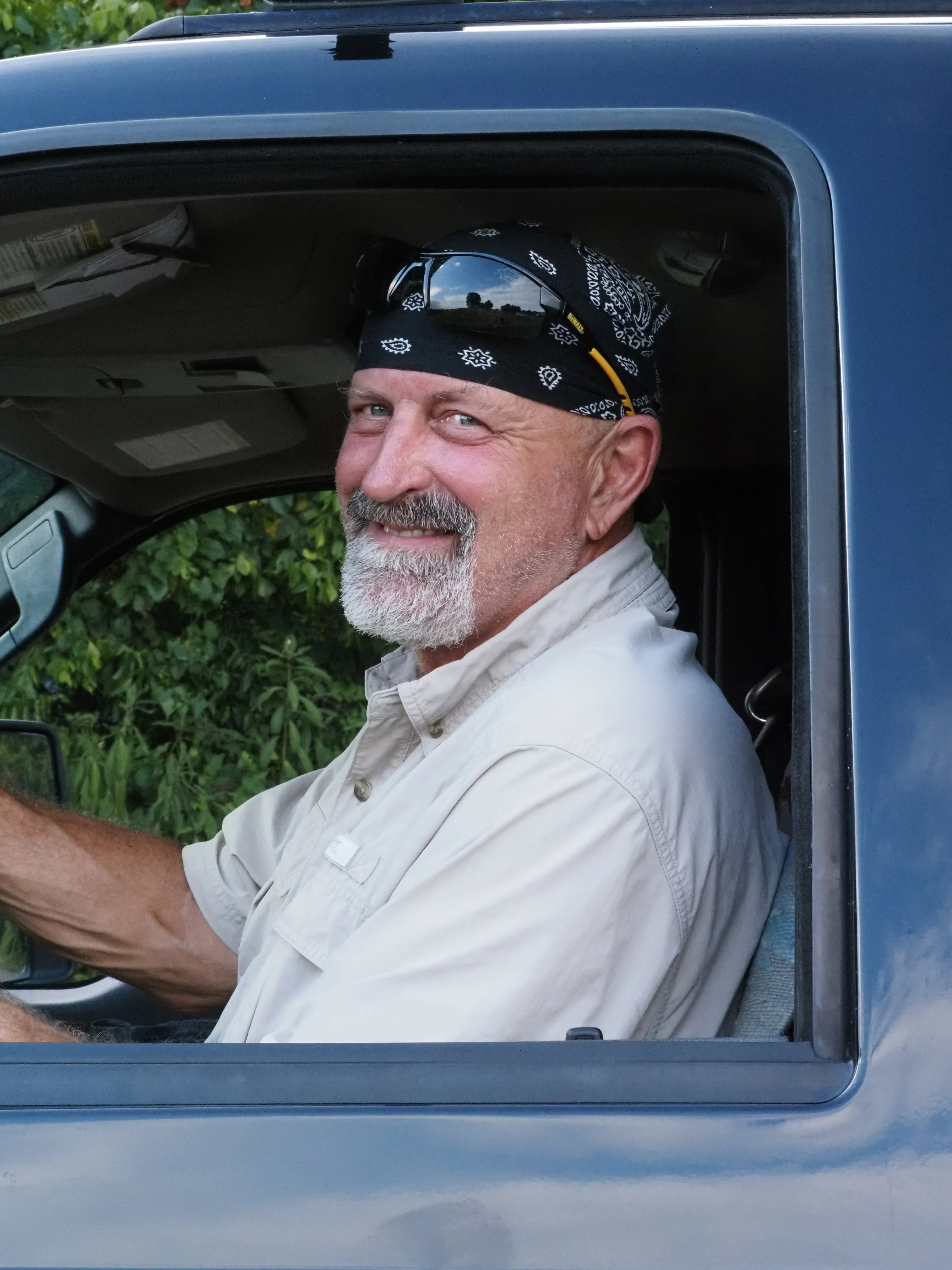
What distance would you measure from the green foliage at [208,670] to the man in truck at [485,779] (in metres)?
2.46

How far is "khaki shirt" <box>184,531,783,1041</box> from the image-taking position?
4.50 ft

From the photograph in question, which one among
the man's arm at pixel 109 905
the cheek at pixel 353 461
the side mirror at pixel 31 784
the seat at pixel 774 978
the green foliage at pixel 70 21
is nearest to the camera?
the seat at pixel 774 978

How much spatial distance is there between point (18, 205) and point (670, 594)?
974 mm

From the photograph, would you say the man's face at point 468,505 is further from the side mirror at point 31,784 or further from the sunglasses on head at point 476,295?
the side mirror at point 31,784

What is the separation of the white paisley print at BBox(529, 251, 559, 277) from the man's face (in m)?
0.17

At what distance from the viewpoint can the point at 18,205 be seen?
130 cm

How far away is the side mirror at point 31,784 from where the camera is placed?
2.40 metres

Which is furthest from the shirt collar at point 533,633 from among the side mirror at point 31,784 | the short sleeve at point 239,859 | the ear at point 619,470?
the side mirror at point 31,784

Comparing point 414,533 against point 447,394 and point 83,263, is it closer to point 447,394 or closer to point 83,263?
point 447,394

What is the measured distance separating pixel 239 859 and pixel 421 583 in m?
0.69

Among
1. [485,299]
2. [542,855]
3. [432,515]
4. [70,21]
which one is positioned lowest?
[542,855]

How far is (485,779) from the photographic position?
60.9 inches

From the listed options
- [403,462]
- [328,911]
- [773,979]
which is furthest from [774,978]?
[403,462]

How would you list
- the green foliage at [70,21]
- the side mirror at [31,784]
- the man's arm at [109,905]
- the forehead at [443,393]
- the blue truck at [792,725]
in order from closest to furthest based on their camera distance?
the blue truck at [792,725], the forehead at [443,393], the man's arm at [109,905], the side mirror at [31,784], the green foliage at [70,21]
